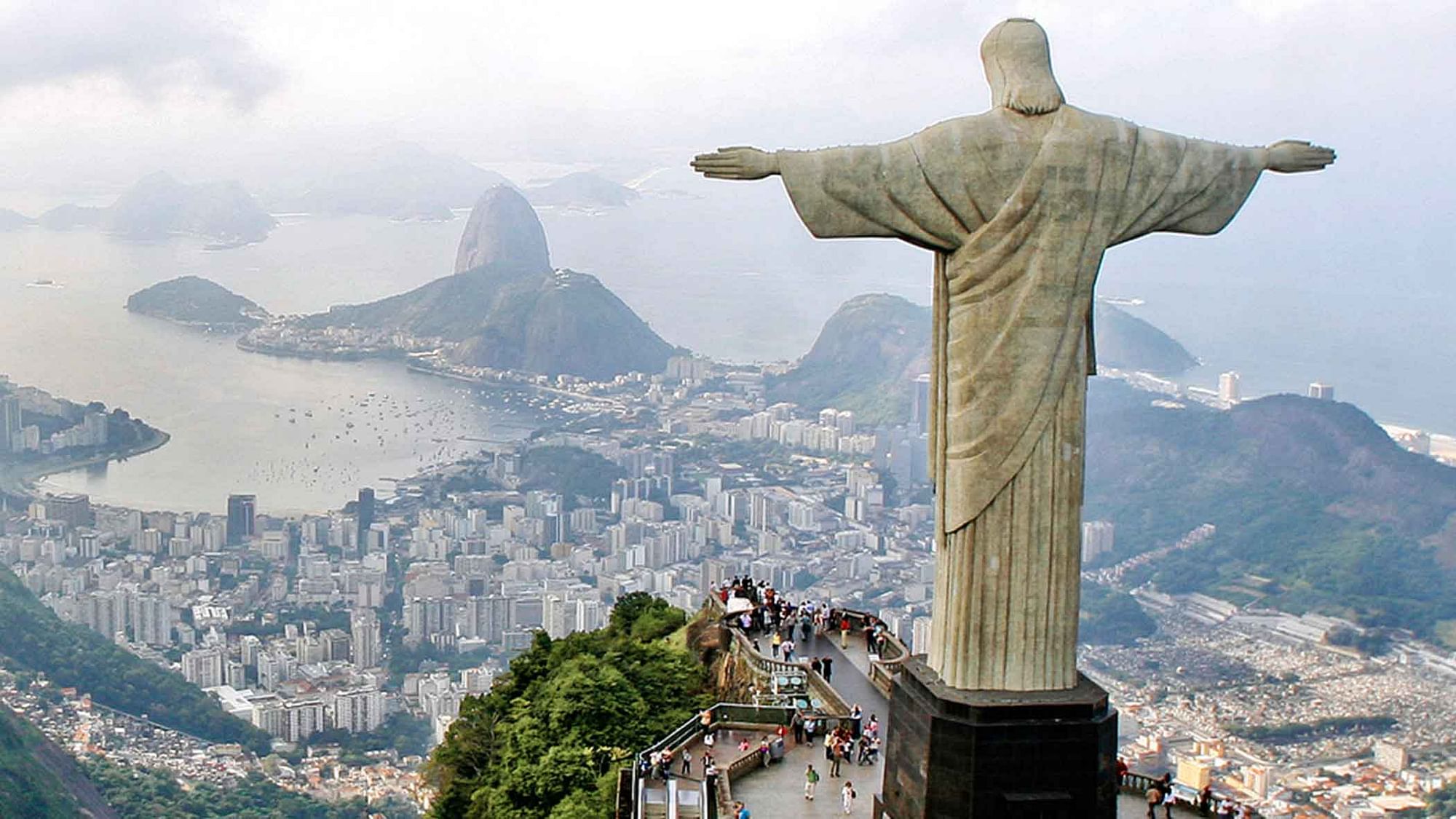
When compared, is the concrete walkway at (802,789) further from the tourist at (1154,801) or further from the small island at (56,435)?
the small island at (56,435)

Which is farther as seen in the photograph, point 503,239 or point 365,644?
point 503,239

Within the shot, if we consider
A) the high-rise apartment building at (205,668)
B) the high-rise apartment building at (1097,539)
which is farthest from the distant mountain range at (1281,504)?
the high-rise apartment building at (205,668)

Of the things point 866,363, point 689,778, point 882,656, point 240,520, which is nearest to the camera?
point 689,778

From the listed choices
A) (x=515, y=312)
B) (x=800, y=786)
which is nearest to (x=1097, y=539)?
(x=800, y=786)

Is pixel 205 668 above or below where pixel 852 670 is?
below

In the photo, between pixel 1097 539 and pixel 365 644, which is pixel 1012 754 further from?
pixel 365 644

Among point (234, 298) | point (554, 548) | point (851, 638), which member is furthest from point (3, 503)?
point (851, 638)

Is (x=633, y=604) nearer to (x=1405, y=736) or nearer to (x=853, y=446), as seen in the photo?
(x=1405, y=736)
